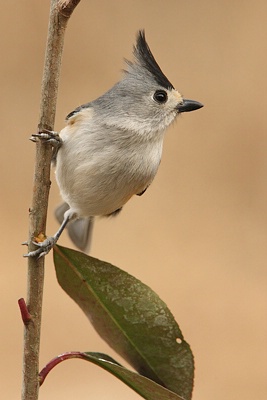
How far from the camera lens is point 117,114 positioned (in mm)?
910

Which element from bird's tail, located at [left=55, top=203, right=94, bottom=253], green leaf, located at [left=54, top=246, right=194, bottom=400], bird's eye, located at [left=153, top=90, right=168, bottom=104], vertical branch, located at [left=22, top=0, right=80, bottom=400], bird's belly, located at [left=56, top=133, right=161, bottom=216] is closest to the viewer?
vertical branch, located at [left=22, top=0, right=80, bottom=400]

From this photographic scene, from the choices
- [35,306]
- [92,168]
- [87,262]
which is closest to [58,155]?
[92,168]

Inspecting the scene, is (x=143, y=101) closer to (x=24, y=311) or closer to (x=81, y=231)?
(x=81, y=231)

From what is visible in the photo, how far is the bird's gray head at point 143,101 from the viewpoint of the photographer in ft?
2.97

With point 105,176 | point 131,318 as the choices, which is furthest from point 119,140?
point 131,318

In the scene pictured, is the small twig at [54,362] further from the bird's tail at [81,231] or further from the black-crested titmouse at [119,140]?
the bird's tail at [81,231]

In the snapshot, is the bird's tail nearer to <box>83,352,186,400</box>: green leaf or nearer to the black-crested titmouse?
the black-crested titmouse

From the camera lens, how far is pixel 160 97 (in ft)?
3.07

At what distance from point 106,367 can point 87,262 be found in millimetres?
149

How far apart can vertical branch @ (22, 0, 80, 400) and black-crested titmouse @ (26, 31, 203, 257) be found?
213 millimetres

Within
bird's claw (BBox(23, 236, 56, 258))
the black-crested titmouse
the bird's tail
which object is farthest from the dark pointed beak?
bird's claw (BBox(23, 236, 56, 258))

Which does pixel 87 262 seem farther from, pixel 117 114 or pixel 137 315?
pixel 117 114

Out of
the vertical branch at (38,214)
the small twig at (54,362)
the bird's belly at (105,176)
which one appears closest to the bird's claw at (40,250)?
the vertical branch at (38,214)

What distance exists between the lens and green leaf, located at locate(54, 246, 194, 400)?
70 cm
